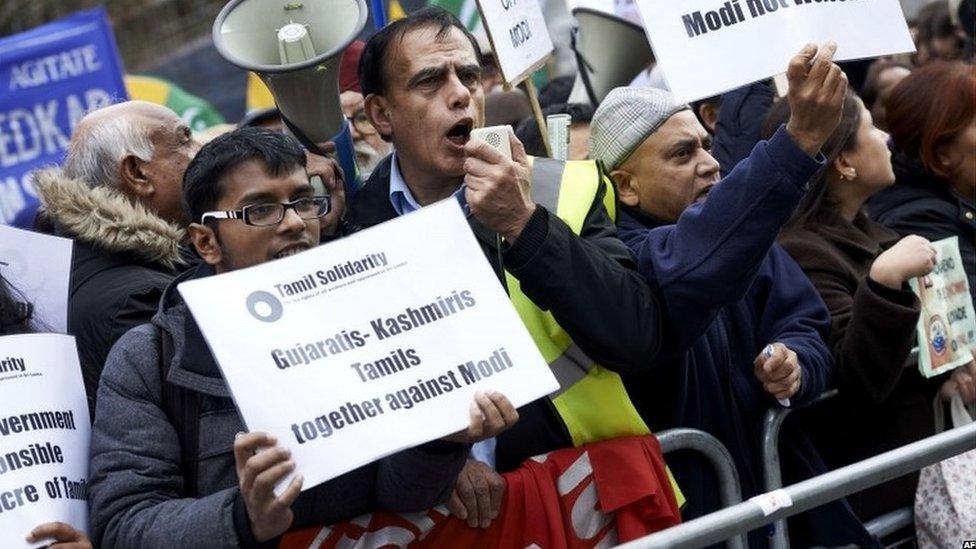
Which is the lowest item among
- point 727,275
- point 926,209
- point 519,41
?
point 926,209

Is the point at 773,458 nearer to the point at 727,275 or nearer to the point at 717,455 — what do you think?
the point at 717,455

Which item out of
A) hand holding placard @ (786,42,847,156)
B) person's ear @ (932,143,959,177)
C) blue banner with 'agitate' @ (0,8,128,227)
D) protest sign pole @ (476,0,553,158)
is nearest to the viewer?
hand holding placard @ (786,42,847,156)

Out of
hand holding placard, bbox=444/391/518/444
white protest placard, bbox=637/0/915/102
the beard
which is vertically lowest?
the beard

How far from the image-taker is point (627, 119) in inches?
179

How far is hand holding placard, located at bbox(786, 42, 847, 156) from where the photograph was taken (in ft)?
11.4

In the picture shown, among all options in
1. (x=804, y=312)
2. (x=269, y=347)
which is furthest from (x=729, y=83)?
(x=269, y=347)

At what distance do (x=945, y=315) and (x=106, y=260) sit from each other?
2.36 m

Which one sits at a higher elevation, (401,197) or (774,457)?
(401,197)

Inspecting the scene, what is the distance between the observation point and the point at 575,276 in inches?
140

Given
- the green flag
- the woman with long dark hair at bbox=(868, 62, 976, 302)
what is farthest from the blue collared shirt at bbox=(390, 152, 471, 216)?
the green flag


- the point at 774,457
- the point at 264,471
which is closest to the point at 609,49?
the point at 774,457

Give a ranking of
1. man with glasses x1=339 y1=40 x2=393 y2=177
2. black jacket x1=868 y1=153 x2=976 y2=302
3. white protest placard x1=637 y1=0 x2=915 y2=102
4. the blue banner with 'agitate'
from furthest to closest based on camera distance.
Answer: the blue banner with 'agitate', man with glasses x1=339 y1=40 x2=393 y2=177, black jacket x1=868 y1=153 x2=976 y2=302, white protest placard x1=637 y1=0 x2=915 y2=102

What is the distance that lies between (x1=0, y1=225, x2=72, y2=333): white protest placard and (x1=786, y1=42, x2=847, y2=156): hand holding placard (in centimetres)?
172

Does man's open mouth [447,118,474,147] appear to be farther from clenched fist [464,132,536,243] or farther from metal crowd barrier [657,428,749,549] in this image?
metal crowd barrier [657,428,749,549]
